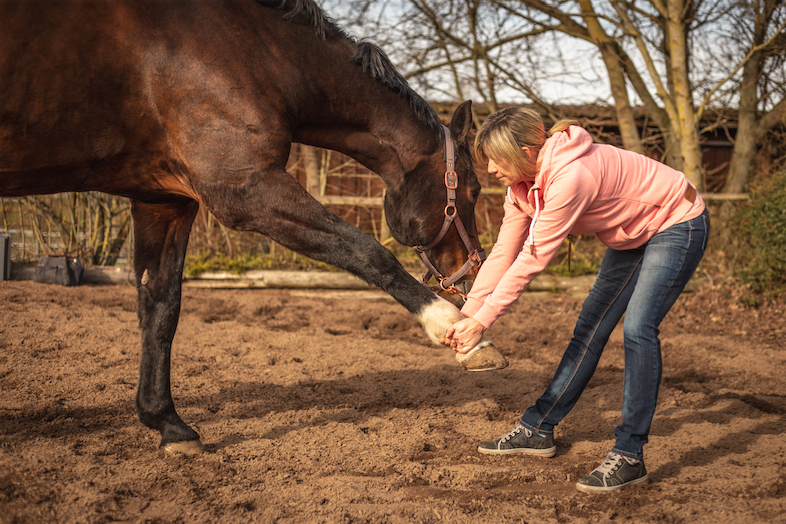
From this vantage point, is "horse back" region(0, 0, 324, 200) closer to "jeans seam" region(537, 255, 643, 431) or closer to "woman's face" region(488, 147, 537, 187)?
"woman's face" region(488, 147, 537, 187)

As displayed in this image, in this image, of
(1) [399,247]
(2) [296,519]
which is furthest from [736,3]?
(2) [296,519]

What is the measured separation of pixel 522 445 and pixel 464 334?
819 mm

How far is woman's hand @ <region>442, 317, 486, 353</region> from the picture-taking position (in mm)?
2160

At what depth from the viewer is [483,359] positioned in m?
2.15

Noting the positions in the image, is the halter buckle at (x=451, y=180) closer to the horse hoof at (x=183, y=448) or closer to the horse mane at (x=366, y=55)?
the horse mane at (x=366, y=55)

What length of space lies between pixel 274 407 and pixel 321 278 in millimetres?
4094

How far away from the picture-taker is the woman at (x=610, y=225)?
7.13 ft

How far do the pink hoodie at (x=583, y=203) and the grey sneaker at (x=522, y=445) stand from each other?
27.3 inches

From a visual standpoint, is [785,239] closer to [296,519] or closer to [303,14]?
[303,14]

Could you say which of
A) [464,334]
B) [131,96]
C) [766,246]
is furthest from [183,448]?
[766,246]

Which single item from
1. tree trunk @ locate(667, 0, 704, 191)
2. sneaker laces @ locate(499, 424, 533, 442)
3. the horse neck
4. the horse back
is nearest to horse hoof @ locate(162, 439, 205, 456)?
the horse back

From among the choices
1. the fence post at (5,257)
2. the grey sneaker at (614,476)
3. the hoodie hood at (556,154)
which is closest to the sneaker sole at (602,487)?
the grey sneaker at (614,476)

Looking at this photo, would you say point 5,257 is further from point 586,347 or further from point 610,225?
point 610,225

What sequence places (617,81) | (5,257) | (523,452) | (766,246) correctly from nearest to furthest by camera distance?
(523,452)
(766,246)
(5,257)
(617,81)
